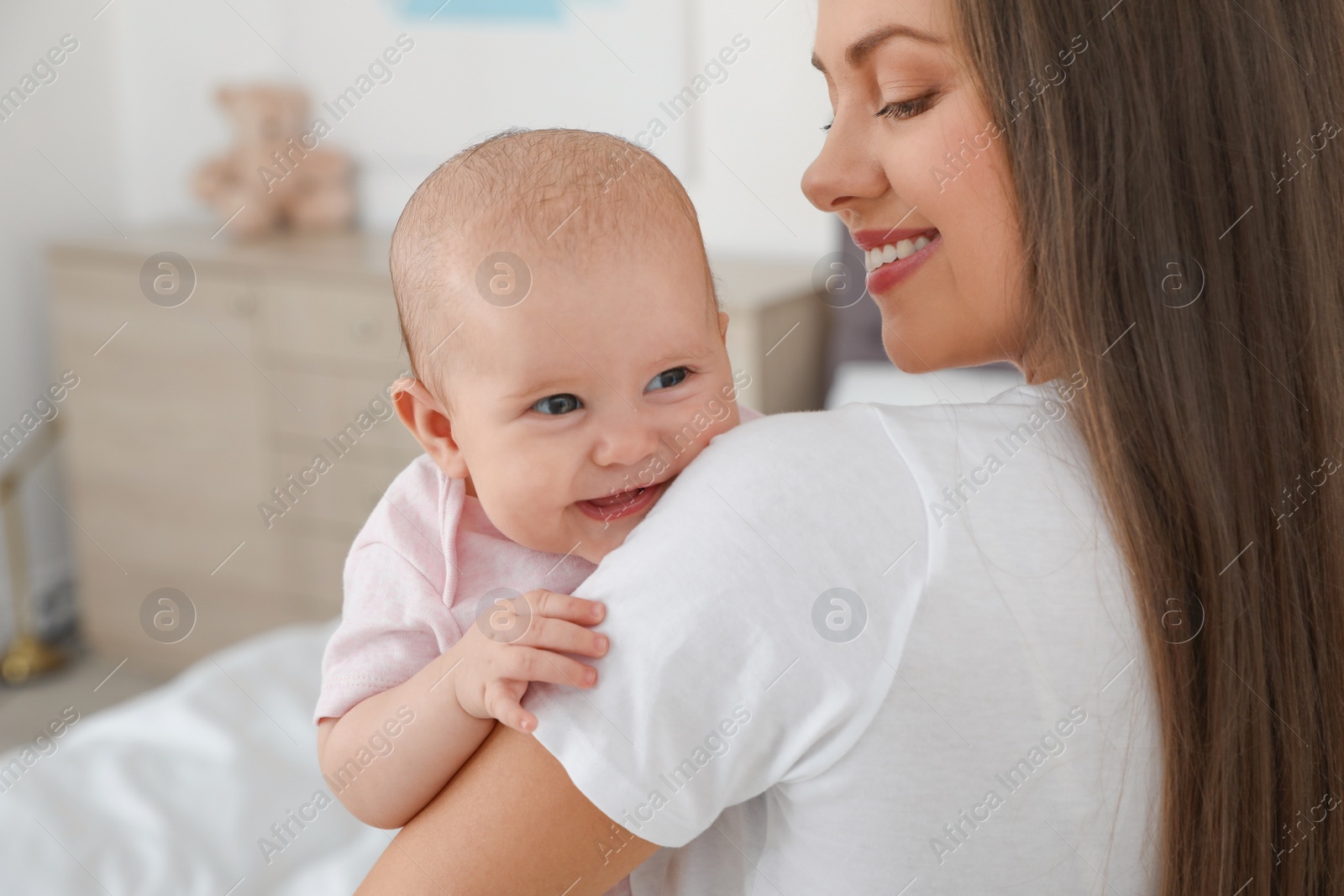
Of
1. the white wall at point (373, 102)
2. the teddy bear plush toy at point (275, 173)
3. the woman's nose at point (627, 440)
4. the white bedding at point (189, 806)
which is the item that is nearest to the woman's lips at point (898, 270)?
the woman's nose at point (627, 440)

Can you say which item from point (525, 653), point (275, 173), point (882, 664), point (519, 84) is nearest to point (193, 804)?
point (525, 653)

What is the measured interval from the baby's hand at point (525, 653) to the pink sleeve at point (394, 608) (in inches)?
5.6

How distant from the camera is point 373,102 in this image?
3.38 meters

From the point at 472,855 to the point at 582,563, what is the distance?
0.27 metres

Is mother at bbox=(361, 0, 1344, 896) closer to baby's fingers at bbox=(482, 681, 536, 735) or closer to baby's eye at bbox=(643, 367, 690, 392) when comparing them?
baby's fingers at bbox=(482, 681, 536, 735)

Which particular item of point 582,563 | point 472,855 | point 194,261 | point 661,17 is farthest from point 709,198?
point 472,855

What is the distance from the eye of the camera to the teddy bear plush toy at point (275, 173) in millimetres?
3377

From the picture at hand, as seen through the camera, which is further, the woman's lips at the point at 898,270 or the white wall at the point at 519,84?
the white wall at the point at 519,84

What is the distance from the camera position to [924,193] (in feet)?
2.62

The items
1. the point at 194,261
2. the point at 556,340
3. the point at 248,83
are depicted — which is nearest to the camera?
the point at 556,340

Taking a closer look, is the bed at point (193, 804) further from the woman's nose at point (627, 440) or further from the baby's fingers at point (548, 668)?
the baby's fingers at point (548, 668)

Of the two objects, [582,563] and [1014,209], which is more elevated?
[1014,209]

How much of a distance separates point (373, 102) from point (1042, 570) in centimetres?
312

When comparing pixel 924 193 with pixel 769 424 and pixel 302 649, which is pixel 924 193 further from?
pixel 302 649
